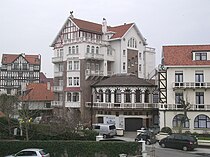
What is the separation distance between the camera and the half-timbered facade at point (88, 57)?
5266 cm

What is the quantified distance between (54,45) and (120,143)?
36.8 metres

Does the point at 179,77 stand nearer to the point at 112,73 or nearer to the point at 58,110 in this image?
the point at 112,73

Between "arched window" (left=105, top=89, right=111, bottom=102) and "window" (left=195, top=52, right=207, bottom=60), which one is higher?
"window" (left=195, top=52, right=207, bottom=60)

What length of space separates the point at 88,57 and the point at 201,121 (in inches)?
830

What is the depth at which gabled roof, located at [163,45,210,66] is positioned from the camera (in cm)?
4344

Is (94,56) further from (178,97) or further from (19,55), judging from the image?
(19,55)

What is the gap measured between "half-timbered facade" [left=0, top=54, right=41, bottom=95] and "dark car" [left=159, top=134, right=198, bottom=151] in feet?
224

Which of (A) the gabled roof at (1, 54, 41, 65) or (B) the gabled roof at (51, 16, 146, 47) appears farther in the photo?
(A) the gabled roof at (1, 54, 41, 65)

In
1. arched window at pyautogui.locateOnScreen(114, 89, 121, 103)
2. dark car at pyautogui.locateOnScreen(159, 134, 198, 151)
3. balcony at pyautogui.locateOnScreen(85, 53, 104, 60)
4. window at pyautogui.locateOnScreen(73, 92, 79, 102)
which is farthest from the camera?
window at pyautogui.locateOnScreen(73, 92, 79, 102)

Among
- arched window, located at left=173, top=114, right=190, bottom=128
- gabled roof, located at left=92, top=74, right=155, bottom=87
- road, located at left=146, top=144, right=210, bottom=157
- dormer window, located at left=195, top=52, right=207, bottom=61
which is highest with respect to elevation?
dormer window, located at left=195, top=52, right=207, bottom=61

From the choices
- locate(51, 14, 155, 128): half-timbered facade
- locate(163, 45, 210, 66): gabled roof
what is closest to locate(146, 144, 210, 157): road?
locate(163, 45, 210, 66): gabled roof

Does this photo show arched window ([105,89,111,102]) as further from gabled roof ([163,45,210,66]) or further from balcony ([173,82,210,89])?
balcony ([173,82,210,89])

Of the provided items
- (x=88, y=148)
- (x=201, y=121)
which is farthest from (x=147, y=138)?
(x=88, y=148)

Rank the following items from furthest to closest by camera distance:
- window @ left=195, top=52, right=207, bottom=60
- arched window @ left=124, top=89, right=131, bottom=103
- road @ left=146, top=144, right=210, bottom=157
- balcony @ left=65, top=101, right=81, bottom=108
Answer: balcony @ left=65, top=101, right=81, bottom=108 → arched window @ left=124, top=89, right=131, bottom=103 → window @ left=195, top=52, right=207, bottom=60 → road @ left=146, top=144, right=210, bottom=157
